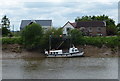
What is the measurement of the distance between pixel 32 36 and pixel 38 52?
327 cm

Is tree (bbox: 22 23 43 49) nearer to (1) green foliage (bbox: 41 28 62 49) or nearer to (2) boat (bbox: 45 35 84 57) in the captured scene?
(1) green foliage (bbox: 41 28 62 49)

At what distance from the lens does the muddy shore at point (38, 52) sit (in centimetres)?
4956

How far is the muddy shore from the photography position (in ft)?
163

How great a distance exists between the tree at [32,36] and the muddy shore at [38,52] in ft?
4.05

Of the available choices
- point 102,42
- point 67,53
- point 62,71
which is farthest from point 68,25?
point 62,71

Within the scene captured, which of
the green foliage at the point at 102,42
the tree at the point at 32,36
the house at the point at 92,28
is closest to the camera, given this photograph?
the tree at the point at 32,36

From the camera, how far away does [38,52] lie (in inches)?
2035

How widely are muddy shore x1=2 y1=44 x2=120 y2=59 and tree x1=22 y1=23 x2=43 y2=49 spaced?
1233 mm

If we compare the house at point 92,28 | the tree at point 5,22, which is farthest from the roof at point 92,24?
the tree at point 5,22

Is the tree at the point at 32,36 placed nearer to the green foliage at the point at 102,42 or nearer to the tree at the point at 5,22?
the green foliage at the point at 102,42

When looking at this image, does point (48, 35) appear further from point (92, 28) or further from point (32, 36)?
point (92, 28)

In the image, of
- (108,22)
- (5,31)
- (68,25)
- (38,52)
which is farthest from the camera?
(108,22)

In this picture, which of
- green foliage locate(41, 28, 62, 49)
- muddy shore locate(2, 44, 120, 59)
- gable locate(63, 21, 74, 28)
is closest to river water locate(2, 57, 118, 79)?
muddy shore locate(2, 44, 120, 59)

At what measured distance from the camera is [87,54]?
49.7 m
